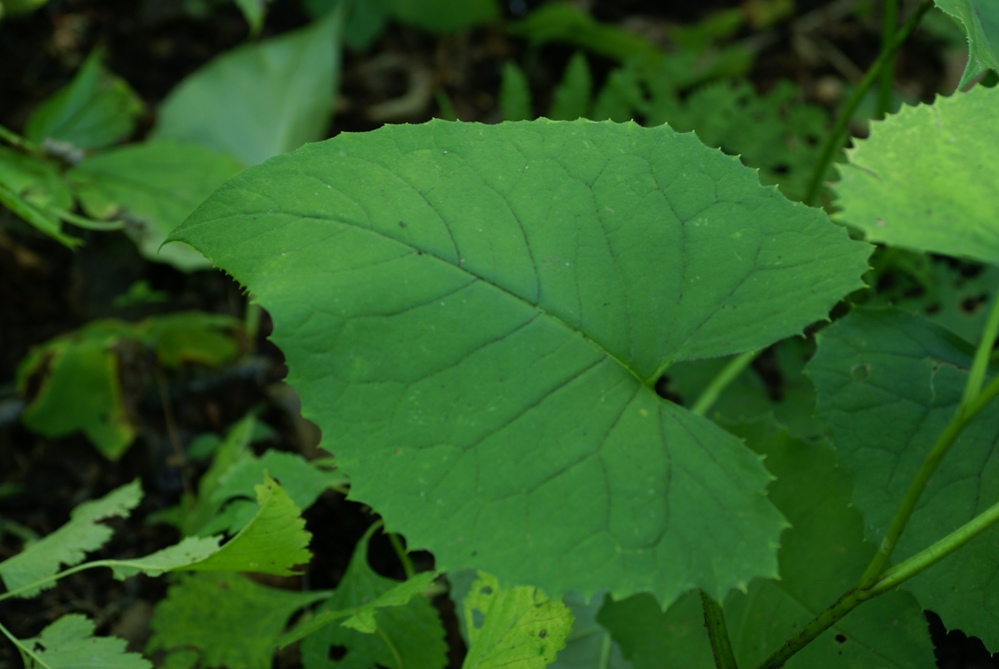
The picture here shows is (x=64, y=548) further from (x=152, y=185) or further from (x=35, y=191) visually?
(x=152, y=185)

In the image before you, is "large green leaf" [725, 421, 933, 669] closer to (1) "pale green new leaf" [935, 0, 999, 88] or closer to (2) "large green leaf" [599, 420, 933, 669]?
(2) "large green leaf" [599, 420, 933, 669]

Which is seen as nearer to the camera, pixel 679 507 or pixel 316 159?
pixel 679 507

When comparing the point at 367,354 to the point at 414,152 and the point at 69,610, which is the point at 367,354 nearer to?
the point at 414,152

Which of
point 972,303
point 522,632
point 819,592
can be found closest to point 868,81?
point 972,303

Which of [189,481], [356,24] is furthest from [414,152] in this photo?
[356,24]

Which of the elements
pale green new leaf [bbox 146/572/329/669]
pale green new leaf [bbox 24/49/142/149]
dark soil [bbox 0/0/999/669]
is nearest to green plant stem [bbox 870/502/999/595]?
dark soil [bbox 0/0/999/669]

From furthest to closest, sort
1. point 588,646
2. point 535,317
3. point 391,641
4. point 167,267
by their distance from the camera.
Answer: point 167,267 < point 588,646 < point 391,641 < point 535,317
